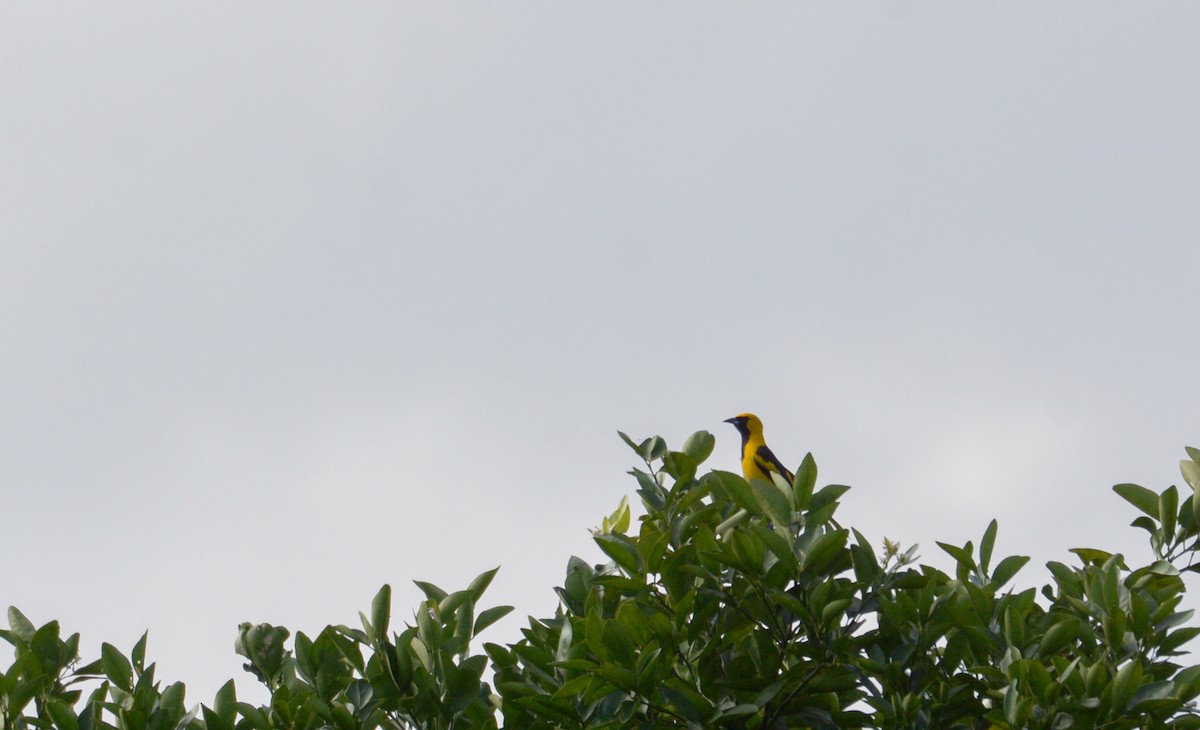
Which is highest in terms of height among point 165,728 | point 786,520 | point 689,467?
point 689,467

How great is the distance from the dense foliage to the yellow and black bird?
7.23 metres

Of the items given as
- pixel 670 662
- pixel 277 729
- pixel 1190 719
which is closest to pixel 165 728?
pixel 277 729

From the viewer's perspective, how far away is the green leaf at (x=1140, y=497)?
16.1 ft

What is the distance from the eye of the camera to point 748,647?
464 cm

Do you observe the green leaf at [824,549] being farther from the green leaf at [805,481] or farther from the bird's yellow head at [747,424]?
the bird's yellow head at [747,424]

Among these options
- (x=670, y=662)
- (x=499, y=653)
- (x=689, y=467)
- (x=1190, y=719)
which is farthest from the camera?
(x=689, y=467)

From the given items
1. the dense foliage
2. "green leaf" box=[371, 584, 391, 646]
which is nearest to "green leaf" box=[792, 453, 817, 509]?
the dense foliage

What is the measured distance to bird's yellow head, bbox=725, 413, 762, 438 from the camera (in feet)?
48.7

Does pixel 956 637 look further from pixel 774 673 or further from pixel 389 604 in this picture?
pixel 389 604

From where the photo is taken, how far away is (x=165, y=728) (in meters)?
4.67

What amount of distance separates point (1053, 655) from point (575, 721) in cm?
159

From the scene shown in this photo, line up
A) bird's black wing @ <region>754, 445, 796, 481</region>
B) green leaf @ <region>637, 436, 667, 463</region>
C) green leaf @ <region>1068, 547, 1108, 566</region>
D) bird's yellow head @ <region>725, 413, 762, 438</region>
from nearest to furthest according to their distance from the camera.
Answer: green leaf @ <region>1068, 547, 1108, 566</region>
green leaf @ <region>637, 436, 667, 463</region>
bird's black wing @ <region>754, 445, 796, 481</region>
bird's yellow head @ <region>725, 413, 762, 438</region>

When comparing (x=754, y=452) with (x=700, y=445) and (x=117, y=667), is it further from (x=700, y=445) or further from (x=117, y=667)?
(x=117, y=667)

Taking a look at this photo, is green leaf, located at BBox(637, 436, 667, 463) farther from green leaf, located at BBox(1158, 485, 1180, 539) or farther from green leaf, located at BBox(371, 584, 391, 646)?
green leaf, located at BBox(1158, 485, 1180, 539)
